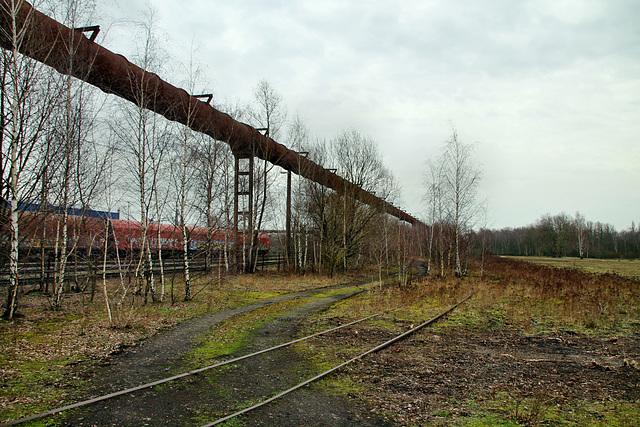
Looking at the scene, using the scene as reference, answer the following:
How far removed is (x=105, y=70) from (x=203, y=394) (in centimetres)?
1072

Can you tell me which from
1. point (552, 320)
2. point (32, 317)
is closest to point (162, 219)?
point (32, 317)

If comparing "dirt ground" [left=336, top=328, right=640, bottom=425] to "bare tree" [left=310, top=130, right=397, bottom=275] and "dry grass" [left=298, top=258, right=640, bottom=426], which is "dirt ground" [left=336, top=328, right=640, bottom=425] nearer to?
"dry grass" [left=298, top=258, right=640, bottom=426]

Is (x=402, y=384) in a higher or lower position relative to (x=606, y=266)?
higher

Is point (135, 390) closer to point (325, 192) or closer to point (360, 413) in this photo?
point (360, 413)

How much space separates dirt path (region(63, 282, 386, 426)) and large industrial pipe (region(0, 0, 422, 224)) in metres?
7.91

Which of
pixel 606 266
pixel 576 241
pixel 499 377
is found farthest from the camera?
pixel 576 241

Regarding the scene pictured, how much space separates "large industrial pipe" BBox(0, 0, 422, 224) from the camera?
9.34 meters

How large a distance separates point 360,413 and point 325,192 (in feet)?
79.1

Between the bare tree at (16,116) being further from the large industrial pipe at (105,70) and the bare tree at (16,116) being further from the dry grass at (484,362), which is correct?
the dry grass at (484,362)

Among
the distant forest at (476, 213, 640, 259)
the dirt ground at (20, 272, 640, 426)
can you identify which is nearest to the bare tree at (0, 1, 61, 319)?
the dirt ground at (20, 272, 640, 426)

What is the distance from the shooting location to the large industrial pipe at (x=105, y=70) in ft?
30.6

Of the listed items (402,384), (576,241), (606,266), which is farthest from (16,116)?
(576,241)

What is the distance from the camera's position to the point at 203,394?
5.43 metres

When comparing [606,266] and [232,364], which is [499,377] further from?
[606,266]
